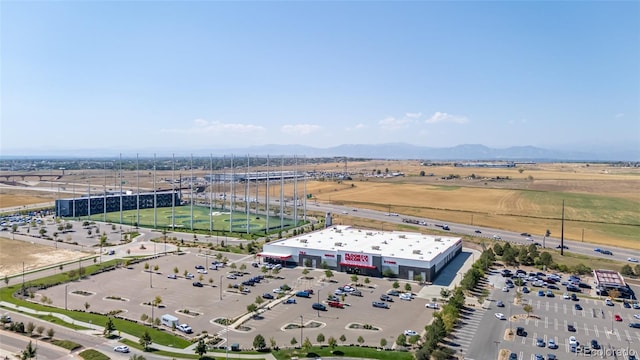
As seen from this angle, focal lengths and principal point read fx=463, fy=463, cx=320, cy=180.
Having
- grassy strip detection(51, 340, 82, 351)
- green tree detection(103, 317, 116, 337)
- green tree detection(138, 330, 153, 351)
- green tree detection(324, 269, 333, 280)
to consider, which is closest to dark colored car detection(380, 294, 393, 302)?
green tree detection(324, 269, 333, 280)

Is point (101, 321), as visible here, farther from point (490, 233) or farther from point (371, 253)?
point (490, 233)

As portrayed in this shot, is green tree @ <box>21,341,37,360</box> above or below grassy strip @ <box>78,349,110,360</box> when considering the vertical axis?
above

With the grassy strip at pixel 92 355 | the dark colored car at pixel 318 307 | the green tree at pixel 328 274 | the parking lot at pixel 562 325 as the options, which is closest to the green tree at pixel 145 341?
the grassy strip at pixel 92 355

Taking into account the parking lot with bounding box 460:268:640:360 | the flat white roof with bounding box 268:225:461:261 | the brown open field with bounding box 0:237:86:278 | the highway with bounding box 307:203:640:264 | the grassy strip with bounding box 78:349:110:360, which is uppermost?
the flat white roof with bounding box 268:225:461:261

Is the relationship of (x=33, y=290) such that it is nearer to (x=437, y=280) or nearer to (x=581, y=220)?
(x=437, y=280)

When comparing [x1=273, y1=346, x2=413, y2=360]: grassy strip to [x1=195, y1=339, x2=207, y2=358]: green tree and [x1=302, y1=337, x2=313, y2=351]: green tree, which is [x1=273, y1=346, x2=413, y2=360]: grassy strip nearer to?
[x1=302, y1=337, x2=313, y2=351]: green tree

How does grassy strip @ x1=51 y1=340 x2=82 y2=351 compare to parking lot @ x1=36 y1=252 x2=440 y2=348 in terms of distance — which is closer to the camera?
grassy strip @ x1=51 y1=340 x2=82 y2=351
